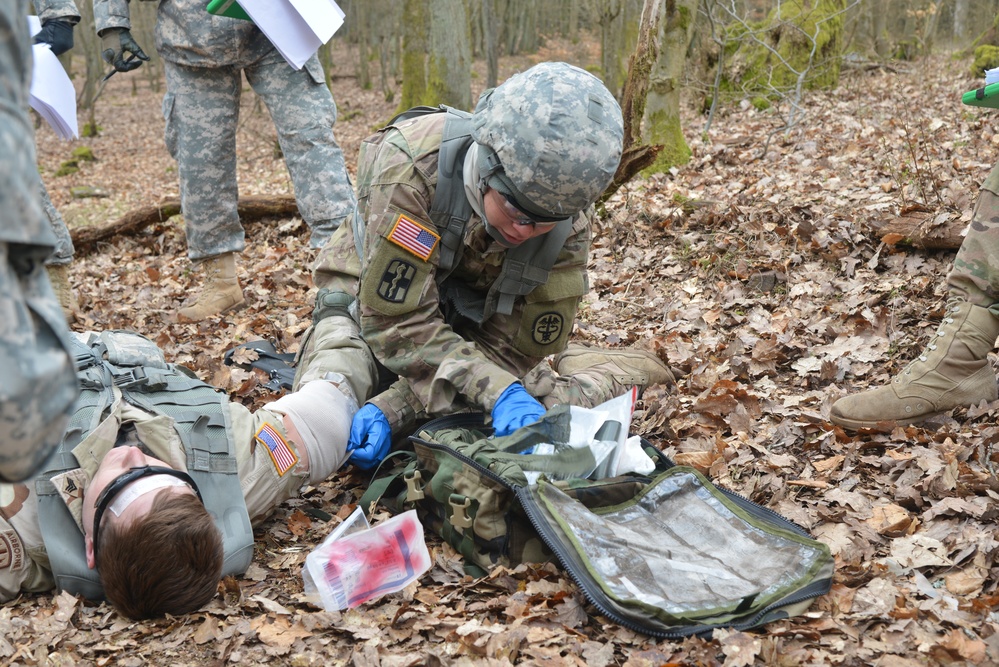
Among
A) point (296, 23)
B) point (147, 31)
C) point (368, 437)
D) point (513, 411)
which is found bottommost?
point (368, 437)

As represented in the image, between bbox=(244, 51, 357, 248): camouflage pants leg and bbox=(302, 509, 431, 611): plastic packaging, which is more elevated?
bbox=(244, 51, 357, 248): camouflage pants leg

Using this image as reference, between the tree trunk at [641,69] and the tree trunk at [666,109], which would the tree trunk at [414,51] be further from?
the tree trunk at [641,69]

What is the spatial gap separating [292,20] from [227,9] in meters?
0.33

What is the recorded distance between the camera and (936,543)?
259cm

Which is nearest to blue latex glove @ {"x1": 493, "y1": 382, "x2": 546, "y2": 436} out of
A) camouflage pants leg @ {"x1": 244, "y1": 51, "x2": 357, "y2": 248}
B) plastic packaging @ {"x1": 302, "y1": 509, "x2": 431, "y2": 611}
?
plastic packaging @ {"x1": 302, "y1": 509, "x2": 431, "y2": 611}

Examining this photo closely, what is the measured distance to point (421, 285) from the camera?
3.37 m

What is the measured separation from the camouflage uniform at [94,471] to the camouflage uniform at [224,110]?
85.2 inches

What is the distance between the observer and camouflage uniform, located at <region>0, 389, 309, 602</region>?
262cm

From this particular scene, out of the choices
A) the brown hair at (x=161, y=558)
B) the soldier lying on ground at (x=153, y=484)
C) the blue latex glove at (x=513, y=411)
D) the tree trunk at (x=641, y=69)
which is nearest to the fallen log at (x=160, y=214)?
the tree trunk at (x=641, y=69)

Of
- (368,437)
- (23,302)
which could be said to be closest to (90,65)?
(368,437)

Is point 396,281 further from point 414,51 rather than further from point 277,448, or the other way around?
point 414,51

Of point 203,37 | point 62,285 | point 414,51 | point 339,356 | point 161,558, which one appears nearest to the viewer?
point 161,558

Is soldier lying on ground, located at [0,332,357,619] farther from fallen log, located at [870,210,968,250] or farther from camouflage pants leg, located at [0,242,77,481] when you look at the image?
fallen log, located at [870,210,968,250]

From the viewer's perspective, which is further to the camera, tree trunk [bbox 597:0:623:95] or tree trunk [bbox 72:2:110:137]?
tree trunk [bbox 72:2:110:137]
